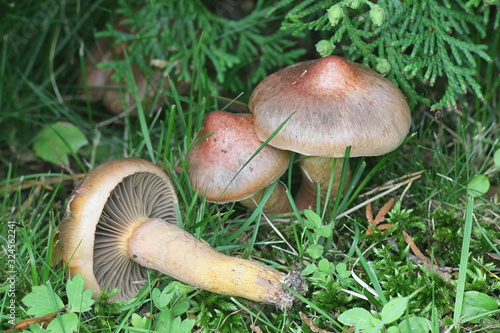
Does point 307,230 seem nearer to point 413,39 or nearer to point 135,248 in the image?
point 135,248

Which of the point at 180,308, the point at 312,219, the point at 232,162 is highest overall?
the point at 232,162

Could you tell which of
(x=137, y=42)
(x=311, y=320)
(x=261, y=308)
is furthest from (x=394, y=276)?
(x=137, y=42)

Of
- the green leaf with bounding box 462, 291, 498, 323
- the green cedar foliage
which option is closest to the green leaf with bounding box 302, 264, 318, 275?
the green leaf with bounding box 462, 291, 498, 323

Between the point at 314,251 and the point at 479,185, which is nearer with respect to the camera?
the point at 314,251

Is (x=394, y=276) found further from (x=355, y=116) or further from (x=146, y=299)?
(x=146, y=299)

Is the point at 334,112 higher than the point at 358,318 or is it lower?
higher

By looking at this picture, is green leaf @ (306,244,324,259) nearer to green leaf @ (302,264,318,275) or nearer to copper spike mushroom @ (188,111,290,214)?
green leaf @ (302,264,318,275)

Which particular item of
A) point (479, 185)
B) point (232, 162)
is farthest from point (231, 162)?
point (479, 185)

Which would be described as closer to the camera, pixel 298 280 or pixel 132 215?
pixel 298 280
